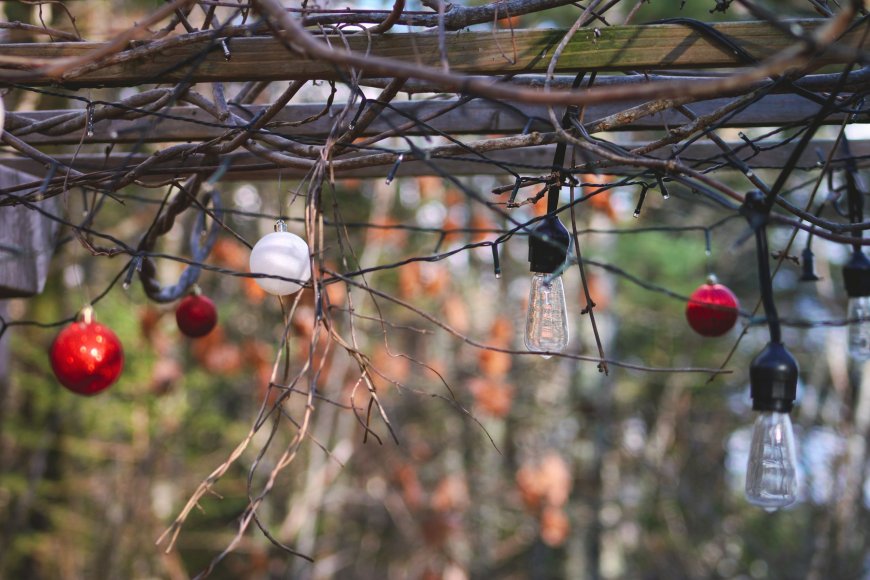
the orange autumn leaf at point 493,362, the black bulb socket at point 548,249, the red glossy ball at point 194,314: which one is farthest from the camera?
the orange autumn leaf at point 493,362

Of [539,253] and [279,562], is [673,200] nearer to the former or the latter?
[279,562]

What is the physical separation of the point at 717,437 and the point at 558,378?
1.90m

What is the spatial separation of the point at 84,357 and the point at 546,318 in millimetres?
1092

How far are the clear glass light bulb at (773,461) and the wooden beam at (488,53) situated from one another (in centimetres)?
67

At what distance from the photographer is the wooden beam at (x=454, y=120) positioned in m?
2.12

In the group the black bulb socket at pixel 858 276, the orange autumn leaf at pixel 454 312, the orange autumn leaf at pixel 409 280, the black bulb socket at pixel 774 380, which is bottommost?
the black bulb socket at pixel 774 380

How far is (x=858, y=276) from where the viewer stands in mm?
2271

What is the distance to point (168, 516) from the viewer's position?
7.00 m

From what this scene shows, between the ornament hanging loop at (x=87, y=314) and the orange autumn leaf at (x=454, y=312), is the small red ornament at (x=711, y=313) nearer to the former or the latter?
the ornament hanging loop at (x=87, y=314)

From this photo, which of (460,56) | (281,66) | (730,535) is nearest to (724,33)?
(460,56)

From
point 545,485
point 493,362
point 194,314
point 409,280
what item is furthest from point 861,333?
point 545,485

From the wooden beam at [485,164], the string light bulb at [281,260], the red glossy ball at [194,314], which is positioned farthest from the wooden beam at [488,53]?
the red glossy ball at [194,314]

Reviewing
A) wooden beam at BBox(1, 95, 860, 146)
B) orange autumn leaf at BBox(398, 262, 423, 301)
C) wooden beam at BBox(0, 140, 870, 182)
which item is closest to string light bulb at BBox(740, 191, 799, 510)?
wooden beam at BBox(1, 95, 860, 146)

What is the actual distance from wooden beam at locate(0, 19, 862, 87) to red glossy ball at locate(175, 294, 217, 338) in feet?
3.24
